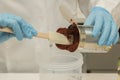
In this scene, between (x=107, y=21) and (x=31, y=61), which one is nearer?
(x=107, y=21)

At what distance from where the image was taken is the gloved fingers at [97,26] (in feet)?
2.71

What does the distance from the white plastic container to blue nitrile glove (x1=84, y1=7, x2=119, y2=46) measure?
0.36ft

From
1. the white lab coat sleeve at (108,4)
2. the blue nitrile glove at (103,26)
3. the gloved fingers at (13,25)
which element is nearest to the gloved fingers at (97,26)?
the blue nitrile glove at (103,26)

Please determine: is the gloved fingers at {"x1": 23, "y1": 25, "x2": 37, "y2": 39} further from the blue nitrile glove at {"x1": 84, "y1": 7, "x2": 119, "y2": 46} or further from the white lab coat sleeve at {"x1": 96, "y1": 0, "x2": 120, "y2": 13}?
the white lab coat sleeve at {"x1": 96, "y1": 0, "x2": 120, "y2": 13}

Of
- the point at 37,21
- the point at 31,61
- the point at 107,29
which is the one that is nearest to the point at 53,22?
the point at 37,21

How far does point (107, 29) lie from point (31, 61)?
0.36m

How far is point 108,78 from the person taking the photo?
1050 millimetres

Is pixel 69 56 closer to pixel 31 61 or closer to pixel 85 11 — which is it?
pixel 31 61

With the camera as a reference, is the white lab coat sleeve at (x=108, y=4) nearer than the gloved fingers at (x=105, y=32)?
No

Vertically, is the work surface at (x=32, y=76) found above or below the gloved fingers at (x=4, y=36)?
below

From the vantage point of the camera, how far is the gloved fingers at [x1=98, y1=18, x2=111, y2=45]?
833 mm

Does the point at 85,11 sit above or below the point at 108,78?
above

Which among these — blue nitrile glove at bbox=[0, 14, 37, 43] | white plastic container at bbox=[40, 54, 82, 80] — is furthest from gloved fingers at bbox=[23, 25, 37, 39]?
white plastic container at bbox=[40, 54, 82, 80]

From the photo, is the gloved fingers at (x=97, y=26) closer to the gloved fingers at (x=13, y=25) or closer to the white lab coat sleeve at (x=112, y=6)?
the white lab coat sleeve at (x=112, y=6)
